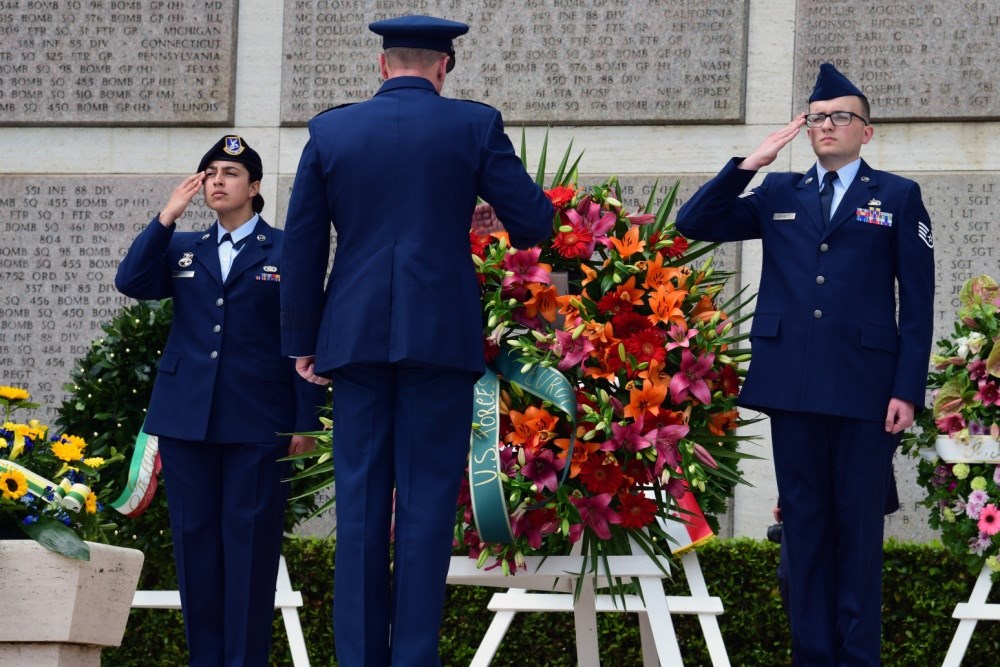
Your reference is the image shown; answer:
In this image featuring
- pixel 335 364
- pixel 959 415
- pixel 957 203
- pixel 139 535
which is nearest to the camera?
pixel 335 364

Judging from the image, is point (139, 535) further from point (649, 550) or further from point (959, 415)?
point (959, 415)

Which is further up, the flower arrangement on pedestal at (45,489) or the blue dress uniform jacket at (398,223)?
the blue dress uniform jacket at (398,223)

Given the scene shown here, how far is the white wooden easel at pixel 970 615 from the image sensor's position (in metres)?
5.34

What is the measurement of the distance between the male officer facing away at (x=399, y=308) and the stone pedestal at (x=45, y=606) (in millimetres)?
1063

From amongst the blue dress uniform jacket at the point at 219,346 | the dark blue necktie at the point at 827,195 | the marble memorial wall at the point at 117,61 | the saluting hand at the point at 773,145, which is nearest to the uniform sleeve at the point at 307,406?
the blue dress uniform jacket at the point at 219,346

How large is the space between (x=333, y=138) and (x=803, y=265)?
157cm

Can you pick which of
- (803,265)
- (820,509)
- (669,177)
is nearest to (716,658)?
(820,509)

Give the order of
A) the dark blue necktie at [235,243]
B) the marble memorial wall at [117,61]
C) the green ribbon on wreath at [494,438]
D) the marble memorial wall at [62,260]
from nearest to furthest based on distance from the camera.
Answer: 1. the green ribbon on wreath at [494,438]
2. the dark blue necktie at [235,243]
3. the marble memorial wall at [62,260]
4. the marble memorial wall at [117,61]

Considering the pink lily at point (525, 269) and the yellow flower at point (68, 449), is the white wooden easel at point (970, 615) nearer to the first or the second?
the pink lily at point (525, 269)

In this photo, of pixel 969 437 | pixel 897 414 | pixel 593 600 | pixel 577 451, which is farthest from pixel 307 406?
pixel 969 437

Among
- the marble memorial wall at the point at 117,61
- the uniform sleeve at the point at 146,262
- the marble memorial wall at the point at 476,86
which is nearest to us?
the uniform sleeve at the point at 146,262

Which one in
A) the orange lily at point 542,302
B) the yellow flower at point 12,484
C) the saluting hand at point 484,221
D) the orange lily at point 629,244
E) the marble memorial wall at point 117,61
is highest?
the marble memorial wall at point 117,61

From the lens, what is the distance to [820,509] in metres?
4.66

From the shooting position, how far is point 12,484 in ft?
15.5
